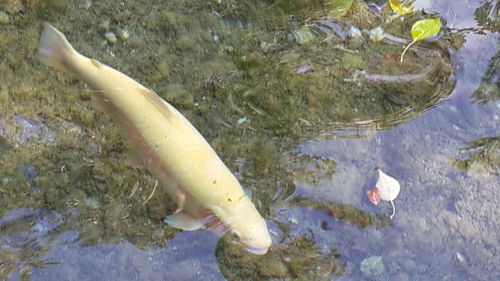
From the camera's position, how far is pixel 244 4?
412 centimetres

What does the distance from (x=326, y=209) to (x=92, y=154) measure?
1506mm

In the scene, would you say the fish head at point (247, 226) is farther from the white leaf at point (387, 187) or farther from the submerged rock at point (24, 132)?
the submerged rock at point (24, 132)

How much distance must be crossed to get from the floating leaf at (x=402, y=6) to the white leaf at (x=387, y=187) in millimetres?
1374

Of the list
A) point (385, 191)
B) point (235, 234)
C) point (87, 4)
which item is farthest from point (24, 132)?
point (385, 191)

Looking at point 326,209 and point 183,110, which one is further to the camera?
point 183,110

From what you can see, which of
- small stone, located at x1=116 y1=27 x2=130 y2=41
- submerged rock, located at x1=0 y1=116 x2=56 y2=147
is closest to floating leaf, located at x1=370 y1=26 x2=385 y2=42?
small stone, located at x1=116 y1=27 x2=130 y2=41

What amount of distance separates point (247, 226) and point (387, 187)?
0.91 meters

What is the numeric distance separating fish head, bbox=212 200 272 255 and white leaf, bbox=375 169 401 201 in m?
0.76

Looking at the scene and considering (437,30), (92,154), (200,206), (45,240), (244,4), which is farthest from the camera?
(244,4)

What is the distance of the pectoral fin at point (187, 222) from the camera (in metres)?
3.03

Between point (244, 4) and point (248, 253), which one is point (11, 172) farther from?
point (244, 4)

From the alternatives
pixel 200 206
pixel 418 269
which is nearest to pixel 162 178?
pixel 200 206

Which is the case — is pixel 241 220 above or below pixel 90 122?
below

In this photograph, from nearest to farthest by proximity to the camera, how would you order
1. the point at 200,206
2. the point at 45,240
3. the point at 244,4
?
the point at 200,206
the point at 45,240
the point at 244,4
